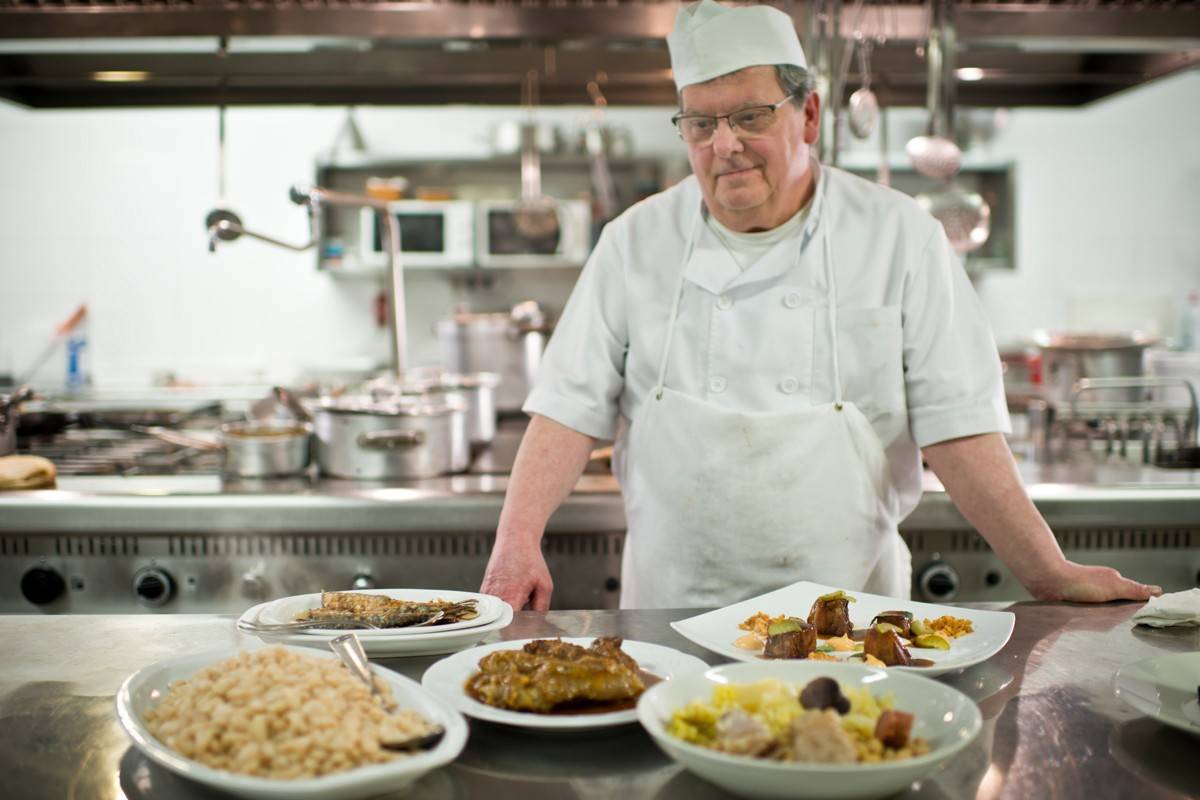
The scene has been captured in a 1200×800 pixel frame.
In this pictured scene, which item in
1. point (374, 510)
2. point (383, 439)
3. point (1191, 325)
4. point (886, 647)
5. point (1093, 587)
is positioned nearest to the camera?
point (886, 647)

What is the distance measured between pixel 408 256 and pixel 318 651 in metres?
5.94

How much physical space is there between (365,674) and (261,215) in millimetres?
6863

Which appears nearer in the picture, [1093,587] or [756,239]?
[1093,587]

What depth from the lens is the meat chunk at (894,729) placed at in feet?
2.98

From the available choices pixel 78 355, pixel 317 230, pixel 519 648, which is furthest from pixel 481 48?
pixel 78 355

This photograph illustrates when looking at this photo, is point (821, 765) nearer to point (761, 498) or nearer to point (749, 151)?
point (761, 498)

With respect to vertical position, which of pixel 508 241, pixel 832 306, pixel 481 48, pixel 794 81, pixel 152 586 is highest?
pixel 481 48

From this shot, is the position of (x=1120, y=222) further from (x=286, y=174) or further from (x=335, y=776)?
(x=335, y=776)

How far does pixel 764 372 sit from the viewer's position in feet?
6.67

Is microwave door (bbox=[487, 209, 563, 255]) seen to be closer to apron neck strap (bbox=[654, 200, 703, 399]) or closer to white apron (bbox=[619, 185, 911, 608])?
apron neck strap (bbox=[654, 200, 703, 399])

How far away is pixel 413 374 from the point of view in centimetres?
370

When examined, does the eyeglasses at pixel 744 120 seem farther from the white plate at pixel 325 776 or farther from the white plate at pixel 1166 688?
the white plate at pixel 325 776

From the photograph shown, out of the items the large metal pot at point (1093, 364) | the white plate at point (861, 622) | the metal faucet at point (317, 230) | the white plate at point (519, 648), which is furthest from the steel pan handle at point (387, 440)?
the large metal pot at point (1093, 364)

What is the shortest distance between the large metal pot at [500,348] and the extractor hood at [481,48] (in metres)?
0.79
